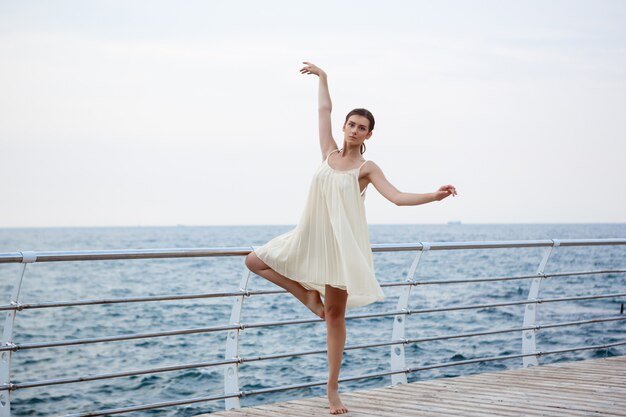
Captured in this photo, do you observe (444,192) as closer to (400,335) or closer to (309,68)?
(309,68)

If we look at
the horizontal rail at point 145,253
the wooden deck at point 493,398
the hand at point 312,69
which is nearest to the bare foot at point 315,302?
the horizontal rail at point 145,253

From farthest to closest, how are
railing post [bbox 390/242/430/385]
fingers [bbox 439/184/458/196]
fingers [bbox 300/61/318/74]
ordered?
railing post [bbox 390/242/430/385] < fingers [bbox 300/61/318/74] < fingers [bbox 439/184/458/196]

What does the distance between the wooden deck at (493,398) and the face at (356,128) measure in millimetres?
1494

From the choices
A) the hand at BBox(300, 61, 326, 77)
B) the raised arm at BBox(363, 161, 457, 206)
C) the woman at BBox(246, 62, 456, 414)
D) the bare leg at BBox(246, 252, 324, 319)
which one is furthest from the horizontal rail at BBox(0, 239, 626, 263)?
the hand at BBox(300, 61, 326, 77)

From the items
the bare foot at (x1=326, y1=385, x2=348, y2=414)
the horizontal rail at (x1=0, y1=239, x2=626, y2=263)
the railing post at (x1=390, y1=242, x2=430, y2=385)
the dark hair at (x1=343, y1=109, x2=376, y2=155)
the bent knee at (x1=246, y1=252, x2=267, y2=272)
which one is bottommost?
the bare foot at (x1=326, y1=385, x2=348, y2=414)

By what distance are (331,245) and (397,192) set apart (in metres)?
0.50

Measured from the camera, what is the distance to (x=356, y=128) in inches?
169

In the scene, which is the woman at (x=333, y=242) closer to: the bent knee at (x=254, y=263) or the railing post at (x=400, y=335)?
the bent knee at (x=254, y=263)

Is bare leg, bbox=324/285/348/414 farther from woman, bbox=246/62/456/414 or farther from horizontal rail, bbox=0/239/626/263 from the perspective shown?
horizontal rail, bbox=0/239/626/263

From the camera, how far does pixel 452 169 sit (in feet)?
144

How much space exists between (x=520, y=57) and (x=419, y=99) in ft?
33.9

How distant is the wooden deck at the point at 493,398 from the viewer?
450 centimetres

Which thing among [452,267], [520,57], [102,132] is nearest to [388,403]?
[520,57]

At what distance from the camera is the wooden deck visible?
4500mm
